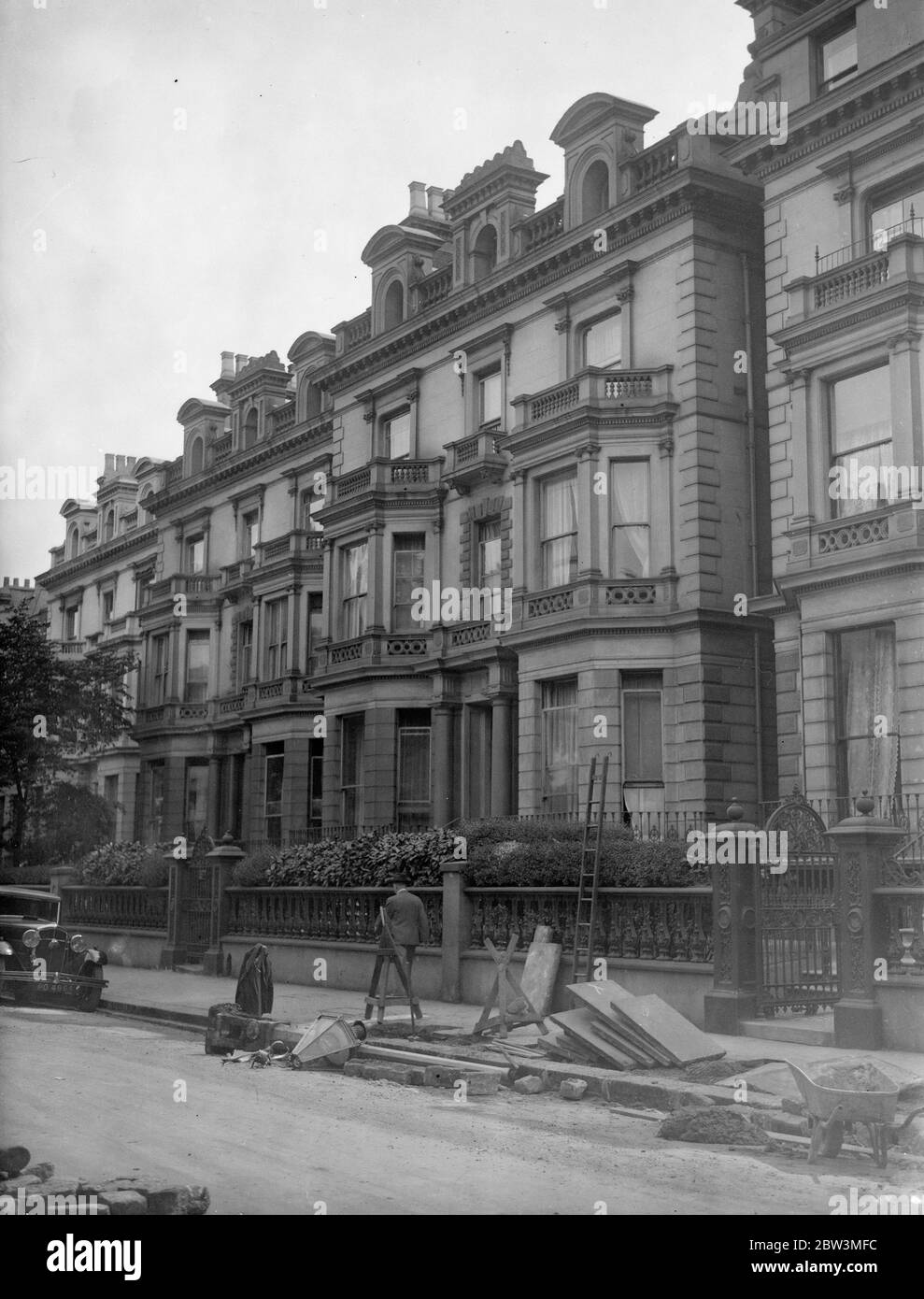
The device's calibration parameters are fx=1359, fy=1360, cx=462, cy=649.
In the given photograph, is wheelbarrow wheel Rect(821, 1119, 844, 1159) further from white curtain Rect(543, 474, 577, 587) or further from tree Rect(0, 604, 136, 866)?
tree Rect(0, 604, 136, 866)

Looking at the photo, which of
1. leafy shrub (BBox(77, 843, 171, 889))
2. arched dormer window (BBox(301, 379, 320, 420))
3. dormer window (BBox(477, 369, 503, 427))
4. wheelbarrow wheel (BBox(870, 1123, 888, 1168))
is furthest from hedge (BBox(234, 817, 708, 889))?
arched dormer window (BBox(301, 379, 320, 420))

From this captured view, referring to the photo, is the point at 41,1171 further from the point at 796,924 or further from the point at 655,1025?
the point at 796,924

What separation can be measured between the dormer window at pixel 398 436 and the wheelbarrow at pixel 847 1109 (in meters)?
25.9

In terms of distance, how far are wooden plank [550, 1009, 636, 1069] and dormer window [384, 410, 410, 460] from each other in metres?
22.1

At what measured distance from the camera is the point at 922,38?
21281 millimetres

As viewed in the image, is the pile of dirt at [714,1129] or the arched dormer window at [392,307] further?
the arched dormer window at [392,307]

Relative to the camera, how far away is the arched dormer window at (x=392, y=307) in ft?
115

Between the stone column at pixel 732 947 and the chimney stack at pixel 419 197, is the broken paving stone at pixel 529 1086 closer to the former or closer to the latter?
the stone column at pixel 732 947

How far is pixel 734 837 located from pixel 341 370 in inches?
952

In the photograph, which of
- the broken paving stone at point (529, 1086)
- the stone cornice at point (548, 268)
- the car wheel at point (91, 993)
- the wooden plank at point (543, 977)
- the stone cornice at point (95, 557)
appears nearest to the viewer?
the broken paving stone at point (529, 1086)

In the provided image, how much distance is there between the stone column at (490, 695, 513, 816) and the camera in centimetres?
2889

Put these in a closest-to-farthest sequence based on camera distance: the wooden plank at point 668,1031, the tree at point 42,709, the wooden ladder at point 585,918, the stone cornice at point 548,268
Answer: the wooden plank at point 668,1031, the wooden ladder at point 585,918, the stone cornice at point 548,268, the tree at point 42,709

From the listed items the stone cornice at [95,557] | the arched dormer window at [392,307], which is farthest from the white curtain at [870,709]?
the stone cornice at [95,557]

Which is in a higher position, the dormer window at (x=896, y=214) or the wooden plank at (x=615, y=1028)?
the dormer window at (x=896, y=214)
